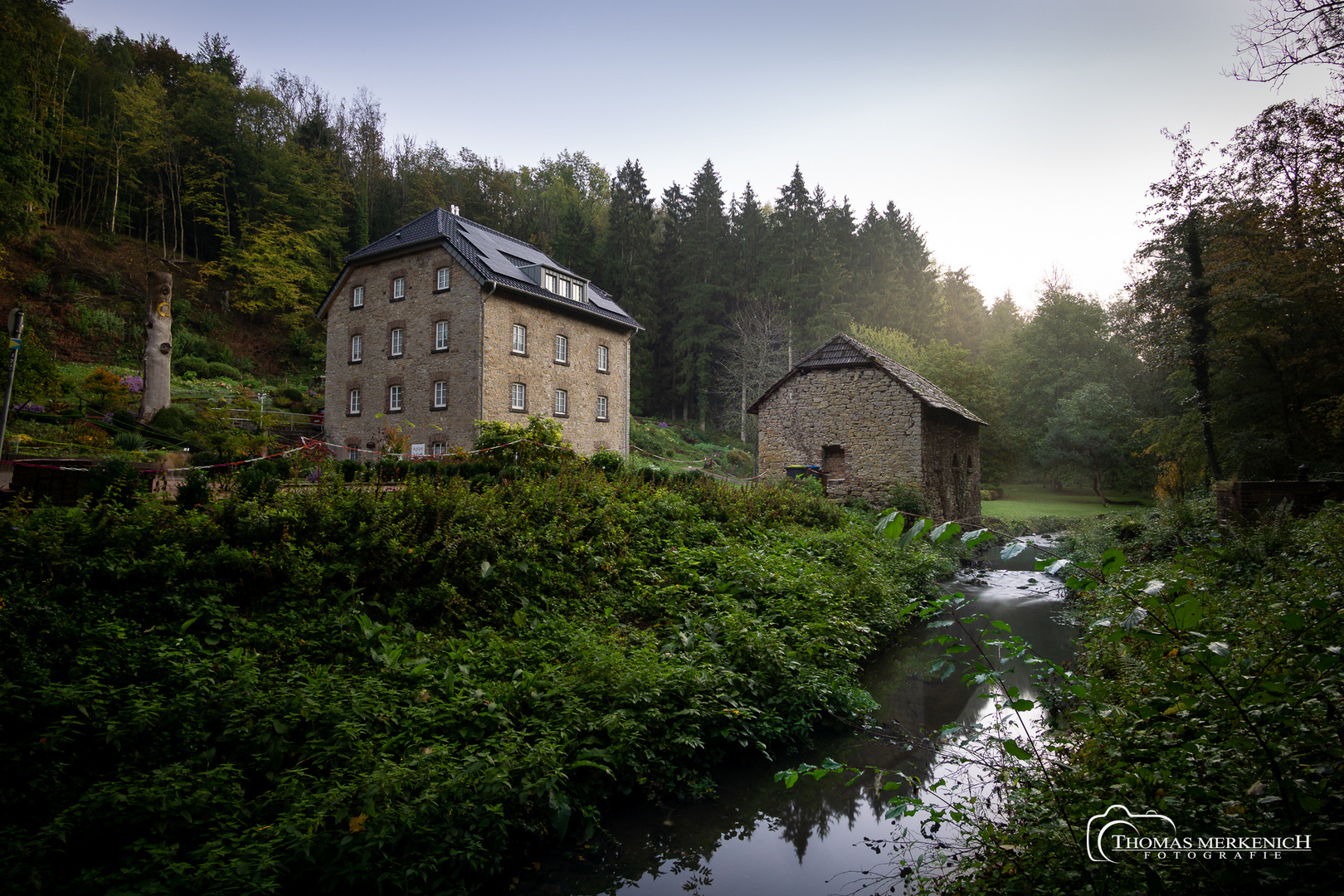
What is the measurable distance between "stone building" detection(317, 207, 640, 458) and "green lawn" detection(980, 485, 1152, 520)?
17.9 m

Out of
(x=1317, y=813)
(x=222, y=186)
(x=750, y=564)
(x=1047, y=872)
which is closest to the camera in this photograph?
(x=1317, y=813)

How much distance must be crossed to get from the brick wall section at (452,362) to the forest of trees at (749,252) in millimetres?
13228

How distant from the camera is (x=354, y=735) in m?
4.12

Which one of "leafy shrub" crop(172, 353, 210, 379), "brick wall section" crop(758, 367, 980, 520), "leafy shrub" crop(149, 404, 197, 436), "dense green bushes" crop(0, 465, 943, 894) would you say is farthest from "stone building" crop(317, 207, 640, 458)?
"dense green bushes" crop(0, 465, 943, 894)

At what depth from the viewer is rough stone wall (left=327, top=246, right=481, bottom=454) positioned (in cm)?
2156

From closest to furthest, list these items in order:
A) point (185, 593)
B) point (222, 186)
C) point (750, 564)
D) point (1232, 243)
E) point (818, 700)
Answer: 1. point (185, 593)
2. point (818, 700)
3. point (750, 564)
4. point (1232, 243)
5. point (222, 186)

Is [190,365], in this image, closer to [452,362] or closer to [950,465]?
[452,362]

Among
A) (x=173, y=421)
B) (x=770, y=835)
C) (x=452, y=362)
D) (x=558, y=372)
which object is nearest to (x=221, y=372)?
(x=173, y=421)

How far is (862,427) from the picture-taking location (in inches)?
740

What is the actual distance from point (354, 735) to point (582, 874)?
1821mm

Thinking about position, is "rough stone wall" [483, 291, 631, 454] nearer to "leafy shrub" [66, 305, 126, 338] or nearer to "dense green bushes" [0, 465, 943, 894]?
"dense green bushes" [0, 465, 943, 894]

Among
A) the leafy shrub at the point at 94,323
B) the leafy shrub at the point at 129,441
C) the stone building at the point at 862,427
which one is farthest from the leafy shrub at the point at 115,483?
the leafy shrub at the point at 94,323

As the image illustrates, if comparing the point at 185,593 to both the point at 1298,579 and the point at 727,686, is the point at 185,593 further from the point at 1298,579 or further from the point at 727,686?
the point at 1298,579

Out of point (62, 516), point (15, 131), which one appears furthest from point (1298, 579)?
point (15, 131)
